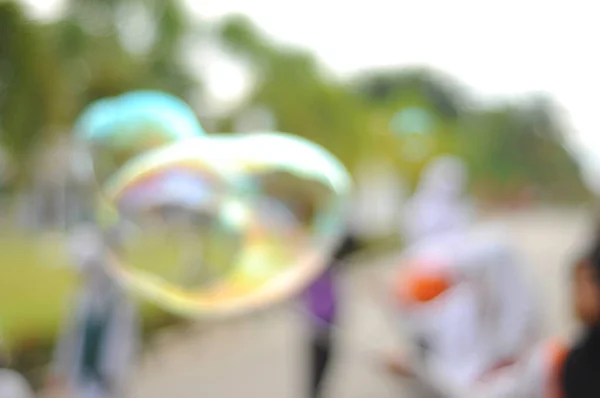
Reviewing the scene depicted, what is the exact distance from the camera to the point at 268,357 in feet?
28.6

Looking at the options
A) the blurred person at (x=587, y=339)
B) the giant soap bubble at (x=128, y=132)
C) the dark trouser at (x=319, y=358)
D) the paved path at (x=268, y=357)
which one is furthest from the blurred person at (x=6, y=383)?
the dark trouser at (x=319, y=358)

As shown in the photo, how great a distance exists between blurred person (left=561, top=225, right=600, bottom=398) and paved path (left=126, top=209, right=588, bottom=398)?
9.82 feet

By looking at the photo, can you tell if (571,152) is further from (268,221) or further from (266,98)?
(268,221)

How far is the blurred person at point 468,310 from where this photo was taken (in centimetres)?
333

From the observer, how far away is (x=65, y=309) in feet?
35.3

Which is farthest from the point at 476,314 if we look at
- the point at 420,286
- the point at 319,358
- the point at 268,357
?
the point at 268,357

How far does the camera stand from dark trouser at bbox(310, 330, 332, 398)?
215 inches

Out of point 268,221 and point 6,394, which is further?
point 268,221

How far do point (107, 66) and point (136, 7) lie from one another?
1.70m

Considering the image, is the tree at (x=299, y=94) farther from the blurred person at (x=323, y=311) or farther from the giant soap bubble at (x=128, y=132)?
the giant soap bubble at (x=128, y=132)

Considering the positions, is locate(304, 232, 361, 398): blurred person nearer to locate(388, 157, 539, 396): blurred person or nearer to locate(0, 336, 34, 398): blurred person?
locate(388, 157, 539, 396): blurred person

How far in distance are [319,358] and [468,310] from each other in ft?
6.51

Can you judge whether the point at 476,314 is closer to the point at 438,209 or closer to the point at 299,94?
the point at 438,209

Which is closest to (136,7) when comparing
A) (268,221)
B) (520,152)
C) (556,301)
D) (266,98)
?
(266,98)
